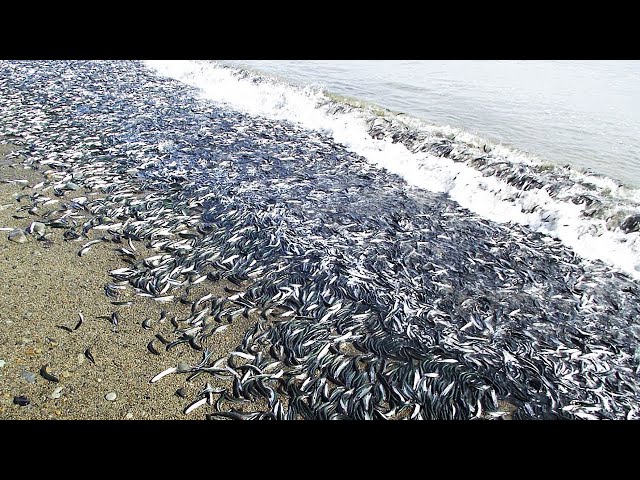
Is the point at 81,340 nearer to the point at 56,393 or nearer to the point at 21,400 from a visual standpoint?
the point at 56,393

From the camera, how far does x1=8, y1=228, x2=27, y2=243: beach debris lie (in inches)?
216

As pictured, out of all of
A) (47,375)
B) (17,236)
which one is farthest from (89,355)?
(17,236)

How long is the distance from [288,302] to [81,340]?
6.99 ft

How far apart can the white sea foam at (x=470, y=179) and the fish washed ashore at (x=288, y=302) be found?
1.36 ft

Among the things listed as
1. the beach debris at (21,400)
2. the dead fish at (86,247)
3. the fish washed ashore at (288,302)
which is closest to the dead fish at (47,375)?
the fish washed ashore at (288,302)

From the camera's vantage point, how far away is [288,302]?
16.0 feet

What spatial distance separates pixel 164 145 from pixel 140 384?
6.92 m

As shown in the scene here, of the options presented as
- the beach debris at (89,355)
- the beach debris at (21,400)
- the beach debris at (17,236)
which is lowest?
the beach debris at (21,400)

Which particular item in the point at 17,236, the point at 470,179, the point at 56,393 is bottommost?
the point at 56,393

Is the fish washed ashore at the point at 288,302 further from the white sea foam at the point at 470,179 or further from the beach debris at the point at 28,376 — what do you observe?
the white sea foam at the point at 470,179

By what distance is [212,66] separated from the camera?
1852cm

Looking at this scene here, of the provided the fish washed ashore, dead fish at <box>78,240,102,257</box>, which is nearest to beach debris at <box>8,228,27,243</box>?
the fish washed ashore

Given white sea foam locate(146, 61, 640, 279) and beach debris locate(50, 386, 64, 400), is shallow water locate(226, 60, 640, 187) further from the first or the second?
beach debris locate(50, 386, 64, 400)

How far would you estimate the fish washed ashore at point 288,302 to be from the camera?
3.74 m
